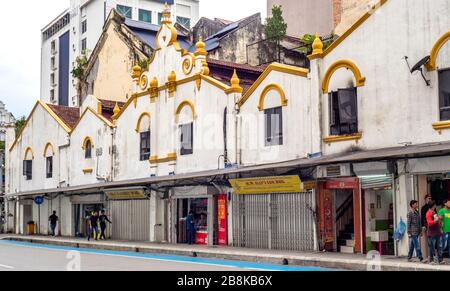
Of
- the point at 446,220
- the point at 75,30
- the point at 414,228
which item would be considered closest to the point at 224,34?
the point at 414,228

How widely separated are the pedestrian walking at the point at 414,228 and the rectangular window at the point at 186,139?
12519 millimetres

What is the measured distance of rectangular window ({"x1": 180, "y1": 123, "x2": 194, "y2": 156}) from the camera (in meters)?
28.9

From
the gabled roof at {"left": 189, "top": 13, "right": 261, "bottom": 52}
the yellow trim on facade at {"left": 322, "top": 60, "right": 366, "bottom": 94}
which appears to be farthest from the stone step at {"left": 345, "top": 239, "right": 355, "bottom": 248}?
the gabled roof at {"left": 189, "top": 13, "right": 261, "bottom": 52}

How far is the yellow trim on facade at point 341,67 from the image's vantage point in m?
21.5

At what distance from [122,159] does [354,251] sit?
15276 mm

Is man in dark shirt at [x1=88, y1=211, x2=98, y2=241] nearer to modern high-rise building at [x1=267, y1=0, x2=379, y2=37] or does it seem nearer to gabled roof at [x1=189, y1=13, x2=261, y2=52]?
gabled roof at [x1=189, y1=13, x2=261, y2=52]

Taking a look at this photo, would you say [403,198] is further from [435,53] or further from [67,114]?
[67,114]

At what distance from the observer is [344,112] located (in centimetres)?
2200

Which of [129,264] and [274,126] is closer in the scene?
[129,264]

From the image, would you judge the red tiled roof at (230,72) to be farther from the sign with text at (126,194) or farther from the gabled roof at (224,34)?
the gabled roof at (224,34)

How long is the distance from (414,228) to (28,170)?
101 feet

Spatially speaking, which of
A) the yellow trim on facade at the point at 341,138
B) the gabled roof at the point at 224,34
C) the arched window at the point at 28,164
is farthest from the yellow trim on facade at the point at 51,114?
the yellow trim on facade at the point at 341,138
